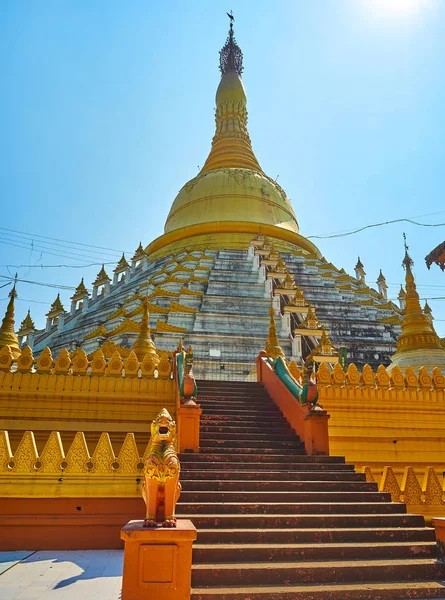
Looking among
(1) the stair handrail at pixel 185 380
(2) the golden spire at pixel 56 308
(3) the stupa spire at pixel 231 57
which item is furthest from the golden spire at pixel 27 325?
(3) the stupa spire at pixel 231 57

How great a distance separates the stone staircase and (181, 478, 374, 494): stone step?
0.6 inches

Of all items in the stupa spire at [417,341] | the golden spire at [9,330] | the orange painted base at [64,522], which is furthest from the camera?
the stupa spire at [417,341]

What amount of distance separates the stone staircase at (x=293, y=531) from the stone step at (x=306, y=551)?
11mm


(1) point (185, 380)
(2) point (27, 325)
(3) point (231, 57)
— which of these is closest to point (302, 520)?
(1) point (185, 380)

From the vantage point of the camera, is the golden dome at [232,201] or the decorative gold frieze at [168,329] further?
the golden dome at [232,201]

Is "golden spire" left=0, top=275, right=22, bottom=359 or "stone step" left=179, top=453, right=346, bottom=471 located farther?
"golden spire" left=0, top=275, right=22, bottom=359

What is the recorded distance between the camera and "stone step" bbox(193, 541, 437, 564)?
5.69m

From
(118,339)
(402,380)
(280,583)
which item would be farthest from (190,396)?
(118,339)

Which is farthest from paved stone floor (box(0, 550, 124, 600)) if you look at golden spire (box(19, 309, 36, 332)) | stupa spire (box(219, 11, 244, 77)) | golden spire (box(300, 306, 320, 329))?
stupa spire (box(219, 11, 244, 77))

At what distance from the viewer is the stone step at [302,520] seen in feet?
20.9

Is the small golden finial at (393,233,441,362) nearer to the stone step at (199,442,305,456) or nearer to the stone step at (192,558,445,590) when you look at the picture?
the stone step at (199,442,305,456)

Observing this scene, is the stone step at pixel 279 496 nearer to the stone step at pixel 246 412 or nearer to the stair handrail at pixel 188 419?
the stair handrail at pixel 188 419

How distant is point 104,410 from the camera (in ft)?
35.4

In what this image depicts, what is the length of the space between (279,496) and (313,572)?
1.64 metres
